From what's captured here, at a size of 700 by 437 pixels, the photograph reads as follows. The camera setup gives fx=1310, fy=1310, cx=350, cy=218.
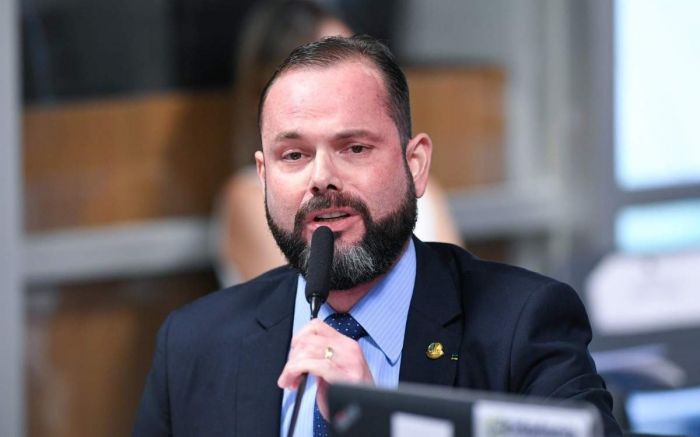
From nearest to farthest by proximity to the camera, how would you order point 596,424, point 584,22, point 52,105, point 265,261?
point 596,424 < point 265,261 < point 52,105 < point 584,22

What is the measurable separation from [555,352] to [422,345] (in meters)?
0.20

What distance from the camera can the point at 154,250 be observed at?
14.2 feet

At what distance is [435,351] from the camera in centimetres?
192

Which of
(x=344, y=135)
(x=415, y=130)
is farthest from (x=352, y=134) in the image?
(x=415, y=130)

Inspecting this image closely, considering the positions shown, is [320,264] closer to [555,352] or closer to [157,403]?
[555,352]

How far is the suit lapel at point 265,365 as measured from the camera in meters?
1.97

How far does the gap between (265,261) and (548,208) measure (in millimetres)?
1754

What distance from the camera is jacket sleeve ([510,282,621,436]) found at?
1818mm

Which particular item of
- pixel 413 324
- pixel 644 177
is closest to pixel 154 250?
pixel 644 177

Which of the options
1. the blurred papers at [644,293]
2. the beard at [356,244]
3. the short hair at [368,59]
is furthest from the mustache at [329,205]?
the blurred papers at [644,293]

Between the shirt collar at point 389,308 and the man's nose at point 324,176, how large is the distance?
22 centimetres

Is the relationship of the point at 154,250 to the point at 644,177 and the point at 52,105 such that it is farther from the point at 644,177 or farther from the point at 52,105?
the point at 644,177

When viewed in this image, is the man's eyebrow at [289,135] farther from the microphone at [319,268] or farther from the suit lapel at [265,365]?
the suit lapel at [265,365]

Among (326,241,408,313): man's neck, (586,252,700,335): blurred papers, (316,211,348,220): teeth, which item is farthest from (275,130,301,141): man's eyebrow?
(586,252,700,335): blurred papers
